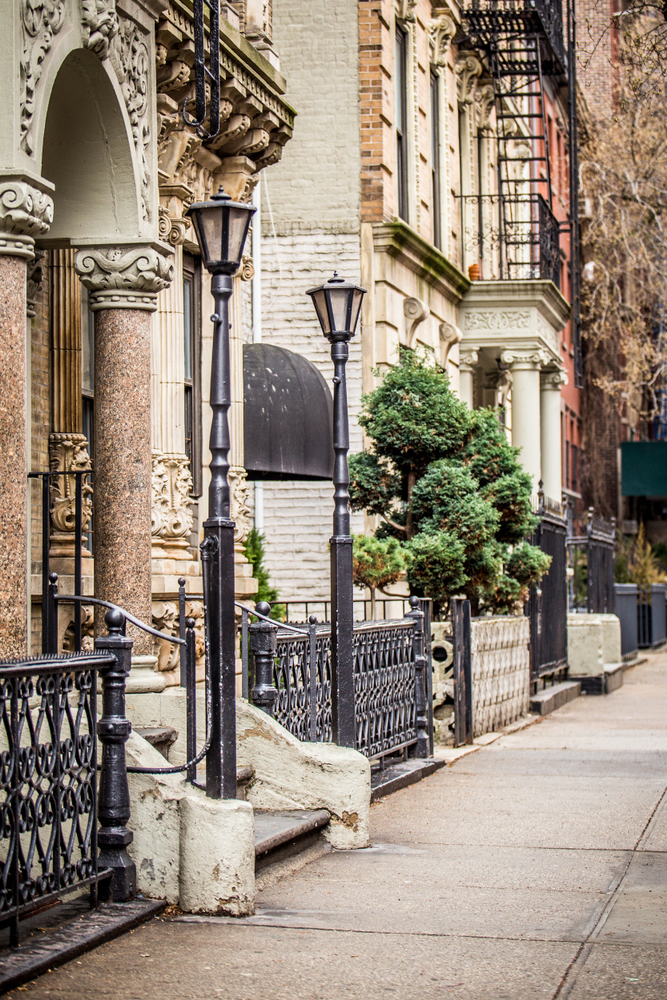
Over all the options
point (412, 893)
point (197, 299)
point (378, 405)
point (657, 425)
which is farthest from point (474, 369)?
point (657, 425)

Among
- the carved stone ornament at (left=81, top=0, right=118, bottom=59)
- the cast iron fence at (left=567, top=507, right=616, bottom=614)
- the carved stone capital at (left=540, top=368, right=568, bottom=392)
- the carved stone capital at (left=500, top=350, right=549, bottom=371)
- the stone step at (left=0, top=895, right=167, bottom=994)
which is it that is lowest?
the stone step at (left=0, top=895, right=167, bottom=994)

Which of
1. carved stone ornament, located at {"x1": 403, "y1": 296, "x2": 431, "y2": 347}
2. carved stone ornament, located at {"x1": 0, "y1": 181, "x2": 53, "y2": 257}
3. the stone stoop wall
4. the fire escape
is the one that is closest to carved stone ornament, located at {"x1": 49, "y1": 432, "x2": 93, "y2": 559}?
carved stone ornament, located at {"x1": 0, "y1": 181, "x2": 53, "y2": 257}

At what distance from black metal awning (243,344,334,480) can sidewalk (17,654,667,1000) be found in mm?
3978

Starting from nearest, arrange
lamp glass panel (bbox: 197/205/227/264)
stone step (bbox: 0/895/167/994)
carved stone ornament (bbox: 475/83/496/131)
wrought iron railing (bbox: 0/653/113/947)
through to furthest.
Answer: stone step (bbox: 0/895/167/994)
wrought iron railing (bbox: 0/653/113/947)
lamp glass panel (bbox: 197/205/227/264)
carved stone ornament (bbox: 475/83/496/131)

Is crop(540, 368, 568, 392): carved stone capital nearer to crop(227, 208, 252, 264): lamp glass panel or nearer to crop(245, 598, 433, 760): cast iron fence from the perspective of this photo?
crop(245, 598, 433, 760): cast iron fence

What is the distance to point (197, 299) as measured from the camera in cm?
1201

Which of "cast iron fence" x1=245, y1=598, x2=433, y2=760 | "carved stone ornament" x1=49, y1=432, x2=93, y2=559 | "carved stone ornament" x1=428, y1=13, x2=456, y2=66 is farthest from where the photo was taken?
"carved stone ornament" x1=428, y1=13, x2=456, y2=66

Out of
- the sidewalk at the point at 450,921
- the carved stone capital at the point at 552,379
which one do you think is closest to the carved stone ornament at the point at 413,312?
the carved stone capital at the point at 552,379

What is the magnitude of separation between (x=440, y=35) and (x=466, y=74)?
1.58m

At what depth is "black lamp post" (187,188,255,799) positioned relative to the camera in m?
6.87

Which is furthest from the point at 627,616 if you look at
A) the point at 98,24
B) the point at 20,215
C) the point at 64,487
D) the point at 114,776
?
the point at 20,215

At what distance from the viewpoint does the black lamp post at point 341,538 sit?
886 centimetres

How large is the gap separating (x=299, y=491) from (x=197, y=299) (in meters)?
6.76

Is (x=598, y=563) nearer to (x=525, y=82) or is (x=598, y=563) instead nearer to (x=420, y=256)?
(x=420, y=256)
